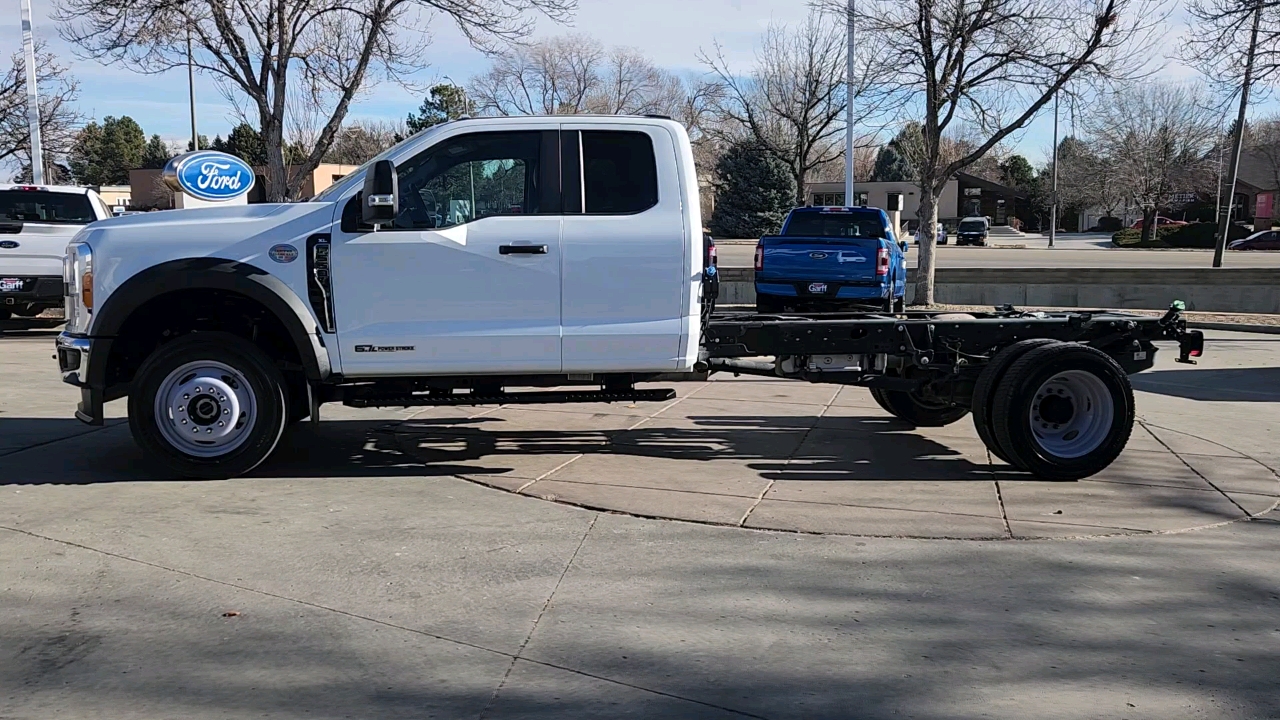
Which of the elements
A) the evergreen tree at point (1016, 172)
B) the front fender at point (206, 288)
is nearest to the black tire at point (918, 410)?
the front fender at point (206, 288)

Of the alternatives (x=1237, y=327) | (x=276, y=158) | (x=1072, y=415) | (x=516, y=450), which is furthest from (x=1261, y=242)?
(x=516, y=450)

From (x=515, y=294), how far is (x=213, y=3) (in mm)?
13183

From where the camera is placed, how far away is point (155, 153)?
7719 cm

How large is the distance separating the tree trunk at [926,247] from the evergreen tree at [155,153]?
200 ft

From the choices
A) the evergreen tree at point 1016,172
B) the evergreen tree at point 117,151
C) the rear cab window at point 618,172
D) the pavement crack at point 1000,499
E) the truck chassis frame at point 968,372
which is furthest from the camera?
the evergreen tree at point 1016,172

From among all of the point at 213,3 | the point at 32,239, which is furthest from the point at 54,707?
the point at 213,3

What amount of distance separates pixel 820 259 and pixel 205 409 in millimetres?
9681

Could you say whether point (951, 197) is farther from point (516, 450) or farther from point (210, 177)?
point (516, 450)

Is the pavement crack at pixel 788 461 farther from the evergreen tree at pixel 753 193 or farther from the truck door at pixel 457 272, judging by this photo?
the evergreen tree at pixel 753 193

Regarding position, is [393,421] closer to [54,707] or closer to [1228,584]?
[54,707]

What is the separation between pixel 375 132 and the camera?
6225cm

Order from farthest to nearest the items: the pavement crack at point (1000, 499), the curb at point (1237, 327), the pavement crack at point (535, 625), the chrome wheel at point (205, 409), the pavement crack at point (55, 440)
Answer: the curb at point (1237, 327)
the pavement crack at point (55, 440)
the chrome wheel at point (205, 409)
the pavement crack at point (1000, 499)
the pavement crack at point (535, 625)

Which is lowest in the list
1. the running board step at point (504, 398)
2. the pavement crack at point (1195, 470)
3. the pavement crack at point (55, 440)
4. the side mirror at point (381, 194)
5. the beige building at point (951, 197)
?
the pavement crack at point (1195, 470)

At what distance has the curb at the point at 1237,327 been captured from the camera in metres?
17.1
